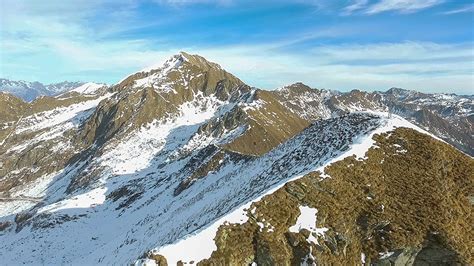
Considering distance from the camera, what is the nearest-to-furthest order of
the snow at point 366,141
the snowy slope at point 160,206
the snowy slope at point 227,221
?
the snowy slope at point 227,221 < the snow at point 366,141 < the snowy slope at point 160,206

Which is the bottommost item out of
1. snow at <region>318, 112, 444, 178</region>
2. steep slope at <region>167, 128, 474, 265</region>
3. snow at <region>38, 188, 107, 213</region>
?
snow at <region>38, 188, 107, 213</region>

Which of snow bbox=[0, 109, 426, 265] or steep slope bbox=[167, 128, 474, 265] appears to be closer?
steep slope bbox=[167, 128, 474, 265]

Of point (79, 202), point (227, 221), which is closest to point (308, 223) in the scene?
point (227, 221)

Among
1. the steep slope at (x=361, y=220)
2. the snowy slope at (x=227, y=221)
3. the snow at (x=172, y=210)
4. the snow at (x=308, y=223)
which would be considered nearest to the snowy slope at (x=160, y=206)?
the snow at (x=172, y=210)

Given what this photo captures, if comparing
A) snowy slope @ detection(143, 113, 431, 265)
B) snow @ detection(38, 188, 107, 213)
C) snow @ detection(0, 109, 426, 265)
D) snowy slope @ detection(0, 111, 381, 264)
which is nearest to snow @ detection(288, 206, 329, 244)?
snowy slope @ detection(143, 113, 431, 265)

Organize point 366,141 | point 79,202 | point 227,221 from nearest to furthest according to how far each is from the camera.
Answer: point 227,221
point 366,141
point 79,202

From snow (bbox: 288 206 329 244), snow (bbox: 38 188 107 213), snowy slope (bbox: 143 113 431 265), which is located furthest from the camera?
snow (bbox: 38 188 107 213)

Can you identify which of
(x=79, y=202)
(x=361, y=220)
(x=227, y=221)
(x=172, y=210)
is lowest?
(x=79, y=202)

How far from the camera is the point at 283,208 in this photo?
38.5 m

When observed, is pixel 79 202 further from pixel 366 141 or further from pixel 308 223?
pixel 308 223

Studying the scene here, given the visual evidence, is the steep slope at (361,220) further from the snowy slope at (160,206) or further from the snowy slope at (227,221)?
the snowy slope at (160,206)

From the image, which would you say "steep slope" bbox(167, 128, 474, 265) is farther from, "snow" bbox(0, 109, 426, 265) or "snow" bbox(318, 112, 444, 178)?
"snow" bbox(0, 109, 426, 265)

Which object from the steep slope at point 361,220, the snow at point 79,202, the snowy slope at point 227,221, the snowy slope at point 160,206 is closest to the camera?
the snowy slope at point 227,221

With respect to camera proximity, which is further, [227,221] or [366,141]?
[366,141]
